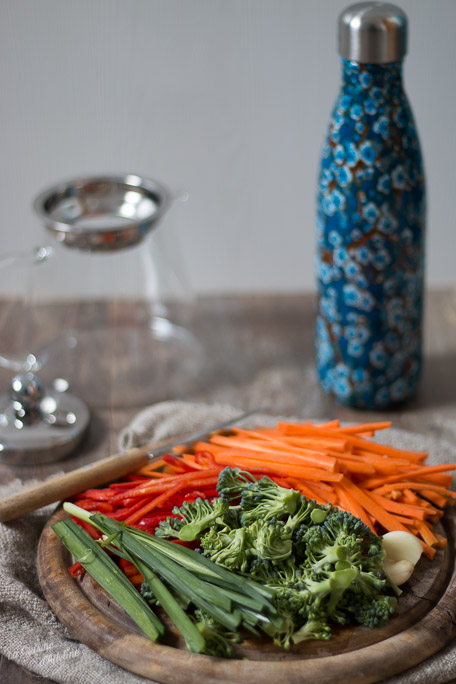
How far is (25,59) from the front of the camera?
3.09m

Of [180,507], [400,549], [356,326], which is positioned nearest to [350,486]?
[400,549]

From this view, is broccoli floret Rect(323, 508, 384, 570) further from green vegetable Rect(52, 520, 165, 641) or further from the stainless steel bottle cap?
the stainless steel bottle cap

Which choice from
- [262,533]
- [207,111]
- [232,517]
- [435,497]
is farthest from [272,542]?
[207,111]

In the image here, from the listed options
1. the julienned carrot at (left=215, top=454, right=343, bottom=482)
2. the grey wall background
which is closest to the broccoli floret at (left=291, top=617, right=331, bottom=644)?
the julienned carrot at (left=215, top=454, right=343, bottom=482)

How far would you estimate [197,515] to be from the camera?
1539mm

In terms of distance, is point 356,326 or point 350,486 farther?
point 356,326

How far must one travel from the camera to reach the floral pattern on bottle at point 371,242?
2.18 meters

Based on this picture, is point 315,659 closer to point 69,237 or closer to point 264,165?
point 69,237

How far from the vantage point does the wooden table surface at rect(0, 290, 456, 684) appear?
243cm

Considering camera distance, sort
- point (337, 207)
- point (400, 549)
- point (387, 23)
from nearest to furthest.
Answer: point (400, 549), point (387, 23), point (337, 207)

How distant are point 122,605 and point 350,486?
20.3 inches

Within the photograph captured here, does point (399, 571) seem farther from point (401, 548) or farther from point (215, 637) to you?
point (215, 637)

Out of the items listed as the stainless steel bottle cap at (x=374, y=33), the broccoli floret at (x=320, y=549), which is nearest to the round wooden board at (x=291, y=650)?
the broccoli floret at (x=320, y=549)

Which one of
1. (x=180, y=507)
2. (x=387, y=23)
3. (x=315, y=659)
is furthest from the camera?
(x=387, y=23)
